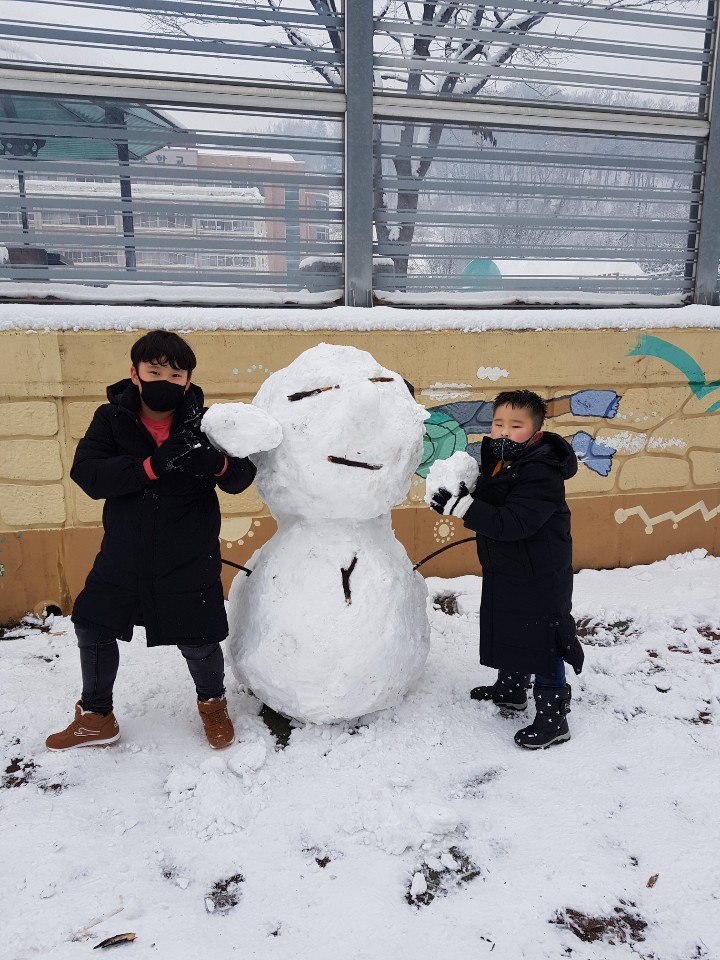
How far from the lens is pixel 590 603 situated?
3.98m

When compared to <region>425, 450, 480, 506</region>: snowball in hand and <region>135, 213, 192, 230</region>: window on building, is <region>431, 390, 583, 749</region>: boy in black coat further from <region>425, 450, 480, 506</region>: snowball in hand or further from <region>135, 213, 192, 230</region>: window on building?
<region>135, 213, 192, 230</region>: window on building

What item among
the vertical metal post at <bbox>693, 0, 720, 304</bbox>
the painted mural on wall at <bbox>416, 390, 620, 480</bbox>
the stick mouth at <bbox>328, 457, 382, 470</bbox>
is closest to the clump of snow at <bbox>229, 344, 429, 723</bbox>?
the stick mouth at <bbox>328, 457, 382, 470</bbox>

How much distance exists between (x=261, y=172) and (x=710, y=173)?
2921mm

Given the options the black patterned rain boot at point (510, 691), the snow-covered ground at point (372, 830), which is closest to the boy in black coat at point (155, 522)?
the snow-covered ground at point (372, 830)

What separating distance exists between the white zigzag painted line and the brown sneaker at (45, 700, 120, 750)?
10.9 feet

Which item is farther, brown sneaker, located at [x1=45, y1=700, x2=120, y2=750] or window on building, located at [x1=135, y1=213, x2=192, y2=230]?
window on building, located at [x1=135, y1=213, x2=192, y2=230]

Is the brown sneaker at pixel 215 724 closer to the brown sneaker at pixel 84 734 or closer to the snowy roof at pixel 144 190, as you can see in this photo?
the brown sneaker at pixel 84 734

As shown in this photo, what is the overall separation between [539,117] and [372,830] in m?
4.04

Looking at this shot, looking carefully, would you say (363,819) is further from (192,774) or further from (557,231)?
(557,231)

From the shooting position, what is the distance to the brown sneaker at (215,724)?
99.0 inches

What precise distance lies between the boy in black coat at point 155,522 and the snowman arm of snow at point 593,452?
2597mm

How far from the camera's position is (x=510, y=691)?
2.83m

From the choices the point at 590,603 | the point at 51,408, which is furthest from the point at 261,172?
the point at 590,603

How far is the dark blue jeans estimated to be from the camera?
2.47 m
